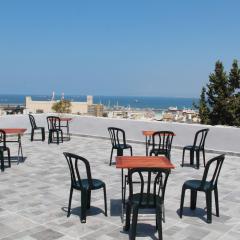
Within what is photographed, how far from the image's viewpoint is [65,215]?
471 cm

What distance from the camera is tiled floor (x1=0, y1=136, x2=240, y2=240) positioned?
4.14m

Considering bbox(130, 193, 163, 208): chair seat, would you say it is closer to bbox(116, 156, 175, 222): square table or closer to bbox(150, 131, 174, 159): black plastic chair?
bbox(116, 156, 175, 222): square table

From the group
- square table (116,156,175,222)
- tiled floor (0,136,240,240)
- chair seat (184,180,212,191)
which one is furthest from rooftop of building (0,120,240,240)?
square table (116,156,175,222)

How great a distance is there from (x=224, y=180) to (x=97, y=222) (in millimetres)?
3231

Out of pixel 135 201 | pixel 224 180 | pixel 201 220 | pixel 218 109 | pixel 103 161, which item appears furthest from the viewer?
pixel 218 109

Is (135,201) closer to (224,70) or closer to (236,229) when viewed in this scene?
(236,229)

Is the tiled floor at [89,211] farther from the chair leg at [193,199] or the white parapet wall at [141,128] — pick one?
the white parapet wall at [141,128]

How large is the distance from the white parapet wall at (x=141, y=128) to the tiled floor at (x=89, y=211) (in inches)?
68.5

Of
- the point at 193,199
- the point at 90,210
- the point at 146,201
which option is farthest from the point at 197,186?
the point at 90,210

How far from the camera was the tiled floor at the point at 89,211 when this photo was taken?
4.14 meters

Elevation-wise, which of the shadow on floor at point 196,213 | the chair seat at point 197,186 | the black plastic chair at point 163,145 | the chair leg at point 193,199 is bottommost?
the shadow on floor at point 196,213

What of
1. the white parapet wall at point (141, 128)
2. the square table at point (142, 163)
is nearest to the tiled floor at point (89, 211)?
the square table at point (142, 163)

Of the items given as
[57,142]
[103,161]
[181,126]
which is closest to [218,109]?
[181,126]

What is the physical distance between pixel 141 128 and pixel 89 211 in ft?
21.9
